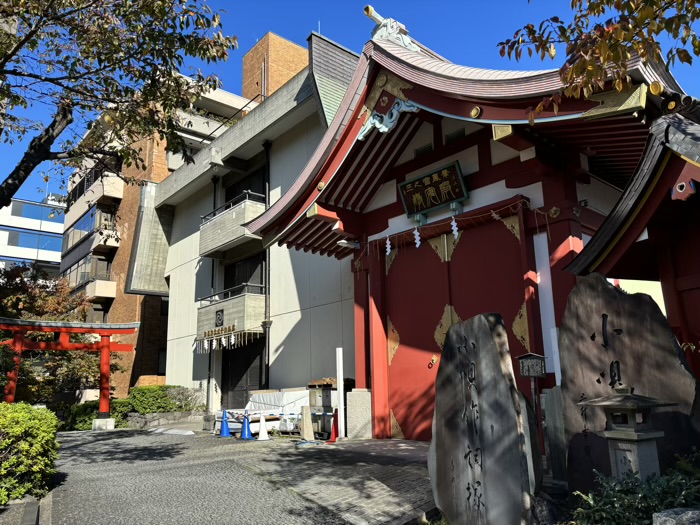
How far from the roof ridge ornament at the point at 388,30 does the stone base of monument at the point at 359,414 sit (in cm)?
733

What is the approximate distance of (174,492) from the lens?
23.9 ft

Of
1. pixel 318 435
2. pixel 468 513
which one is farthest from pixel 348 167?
pixel 468 513

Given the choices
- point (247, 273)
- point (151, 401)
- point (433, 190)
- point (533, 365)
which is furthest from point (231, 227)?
point (533, 365)

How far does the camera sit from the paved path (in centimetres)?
614

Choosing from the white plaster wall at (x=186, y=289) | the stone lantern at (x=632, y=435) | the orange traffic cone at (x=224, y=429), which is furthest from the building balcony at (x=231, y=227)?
the stone lantern at (x=632, y=435)

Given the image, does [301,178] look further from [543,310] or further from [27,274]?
[27,274]

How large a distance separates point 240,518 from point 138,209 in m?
23.5

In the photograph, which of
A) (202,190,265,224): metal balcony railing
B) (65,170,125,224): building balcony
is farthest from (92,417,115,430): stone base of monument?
(65,170,125,224): building balcony

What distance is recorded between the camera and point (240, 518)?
19.9 ft

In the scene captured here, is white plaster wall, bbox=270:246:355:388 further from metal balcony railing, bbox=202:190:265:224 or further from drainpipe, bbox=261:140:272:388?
metal balcony railing, bbox=202:190:265:224

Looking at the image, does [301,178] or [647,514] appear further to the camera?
[301,178]

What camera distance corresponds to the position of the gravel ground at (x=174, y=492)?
614 centimetres

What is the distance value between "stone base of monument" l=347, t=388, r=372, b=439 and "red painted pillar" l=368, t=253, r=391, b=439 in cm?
16

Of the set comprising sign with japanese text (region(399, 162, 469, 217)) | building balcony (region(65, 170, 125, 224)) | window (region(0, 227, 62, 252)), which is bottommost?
sign with japanese text (region(399, 162, 469, 217))
